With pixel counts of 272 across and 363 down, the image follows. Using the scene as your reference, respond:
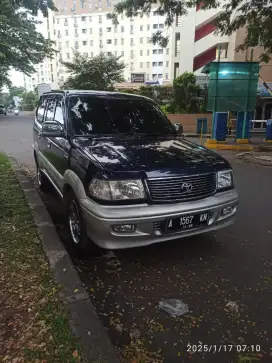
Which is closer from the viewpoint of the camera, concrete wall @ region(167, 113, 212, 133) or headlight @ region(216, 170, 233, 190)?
headlight @ region(216, 170, 233, 190)

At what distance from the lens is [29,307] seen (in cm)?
242

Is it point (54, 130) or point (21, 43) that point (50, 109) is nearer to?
point (54, 130)

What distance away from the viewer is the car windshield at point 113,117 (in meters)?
3.94

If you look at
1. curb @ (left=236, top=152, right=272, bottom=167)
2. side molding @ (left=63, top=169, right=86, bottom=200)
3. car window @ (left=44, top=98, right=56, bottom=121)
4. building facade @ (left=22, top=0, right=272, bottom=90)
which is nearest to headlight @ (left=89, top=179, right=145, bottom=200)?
side molding @ (left=63, top=169, right=86, bottom=200)

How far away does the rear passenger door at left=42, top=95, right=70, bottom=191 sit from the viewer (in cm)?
381

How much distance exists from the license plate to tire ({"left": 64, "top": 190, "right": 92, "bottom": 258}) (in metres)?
0.94

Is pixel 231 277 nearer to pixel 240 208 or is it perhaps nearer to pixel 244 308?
pixel 244 308

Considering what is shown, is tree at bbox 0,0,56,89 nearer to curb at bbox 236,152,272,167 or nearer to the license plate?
curb at bbox 236,152,272,167

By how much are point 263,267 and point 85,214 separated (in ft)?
6.93

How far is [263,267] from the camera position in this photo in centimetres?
331

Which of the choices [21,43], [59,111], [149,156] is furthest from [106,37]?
[149,156]

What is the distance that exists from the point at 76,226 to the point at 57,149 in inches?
49.4

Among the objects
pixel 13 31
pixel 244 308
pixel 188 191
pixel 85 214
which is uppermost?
pixel 13 31

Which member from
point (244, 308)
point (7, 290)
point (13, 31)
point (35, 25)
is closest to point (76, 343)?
point (7, 290)
